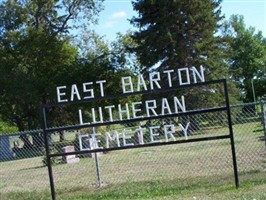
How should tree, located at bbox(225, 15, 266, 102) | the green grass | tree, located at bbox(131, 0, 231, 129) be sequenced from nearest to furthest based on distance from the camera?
the green grass
tree, located at bbox(131, 0, 231, 129)
tree, located at bbox(225, 15, 266, 102)

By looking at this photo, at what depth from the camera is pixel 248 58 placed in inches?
2931

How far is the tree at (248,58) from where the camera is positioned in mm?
68750

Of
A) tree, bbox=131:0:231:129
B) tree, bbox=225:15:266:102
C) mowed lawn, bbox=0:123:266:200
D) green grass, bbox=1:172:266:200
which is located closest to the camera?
green grass, bbox=1:172:266:200

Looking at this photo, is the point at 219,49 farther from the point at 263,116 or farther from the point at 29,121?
the point at 263,116

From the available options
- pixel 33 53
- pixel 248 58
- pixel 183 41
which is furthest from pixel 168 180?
pixel 248 58

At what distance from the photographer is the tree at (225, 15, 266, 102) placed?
6875cm

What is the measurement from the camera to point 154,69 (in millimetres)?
39312

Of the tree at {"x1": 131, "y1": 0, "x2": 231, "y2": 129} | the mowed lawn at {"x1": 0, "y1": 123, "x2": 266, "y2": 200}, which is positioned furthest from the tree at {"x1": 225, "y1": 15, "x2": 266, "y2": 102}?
the mowed lawn at {"x1": 0, "y1": 123, "x2": 266, "y2": 200}

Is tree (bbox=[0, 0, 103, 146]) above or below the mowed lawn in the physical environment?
above

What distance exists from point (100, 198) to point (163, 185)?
5.06 ft

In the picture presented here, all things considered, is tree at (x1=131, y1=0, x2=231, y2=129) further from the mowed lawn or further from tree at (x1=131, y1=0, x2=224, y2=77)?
the mowed lawn

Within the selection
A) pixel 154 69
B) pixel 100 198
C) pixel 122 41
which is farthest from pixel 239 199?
pixel 122 41

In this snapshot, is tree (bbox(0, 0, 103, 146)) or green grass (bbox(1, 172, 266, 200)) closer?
green grass (bbox(1, 172, 266, 200))

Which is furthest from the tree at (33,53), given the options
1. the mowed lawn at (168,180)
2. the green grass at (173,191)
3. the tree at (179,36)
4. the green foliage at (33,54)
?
the green grass at (173,191)
